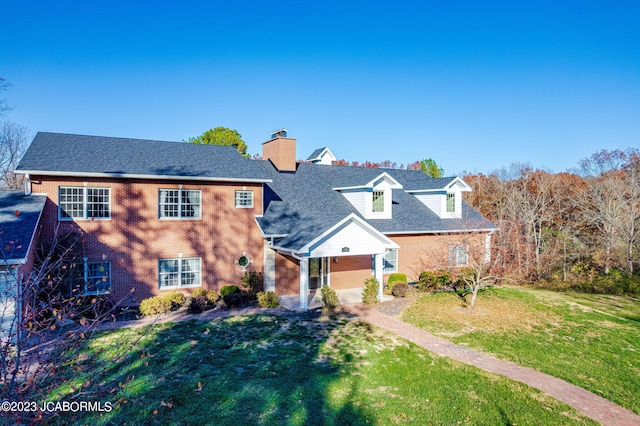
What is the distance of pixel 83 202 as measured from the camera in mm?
17875

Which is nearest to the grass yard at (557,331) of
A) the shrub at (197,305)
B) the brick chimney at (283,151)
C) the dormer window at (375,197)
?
the dormer window at (375,197)

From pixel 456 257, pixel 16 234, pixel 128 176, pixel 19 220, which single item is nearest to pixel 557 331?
pixel 456 257

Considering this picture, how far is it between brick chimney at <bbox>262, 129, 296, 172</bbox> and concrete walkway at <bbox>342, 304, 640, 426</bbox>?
12879 millimetres

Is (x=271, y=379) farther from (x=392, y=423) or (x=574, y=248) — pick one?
(x=574, y=248)

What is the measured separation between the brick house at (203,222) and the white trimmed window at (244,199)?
56 millimetres

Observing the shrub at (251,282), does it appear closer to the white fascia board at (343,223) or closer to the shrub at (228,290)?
the shrub at (228,290)

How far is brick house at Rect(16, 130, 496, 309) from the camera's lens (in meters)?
17.9

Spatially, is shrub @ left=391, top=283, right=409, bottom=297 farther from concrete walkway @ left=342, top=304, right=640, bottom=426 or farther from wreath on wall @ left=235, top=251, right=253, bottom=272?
wreath on wall @ left=235, top=251, right=253, bottom=272

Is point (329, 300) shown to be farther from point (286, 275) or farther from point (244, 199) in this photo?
point (244, 199)

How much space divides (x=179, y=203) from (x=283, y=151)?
29.6ft

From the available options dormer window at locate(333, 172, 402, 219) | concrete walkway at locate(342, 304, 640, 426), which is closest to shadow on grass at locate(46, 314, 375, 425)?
concrete walkway at locate(342, 304, 640, 426)

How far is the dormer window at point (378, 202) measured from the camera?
25312mm

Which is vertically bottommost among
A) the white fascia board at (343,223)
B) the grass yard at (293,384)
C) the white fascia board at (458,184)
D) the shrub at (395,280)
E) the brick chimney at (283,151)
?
the grass yard at (293,384)

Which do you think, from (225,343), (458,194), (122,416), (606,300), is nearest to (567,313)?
(606,300)
